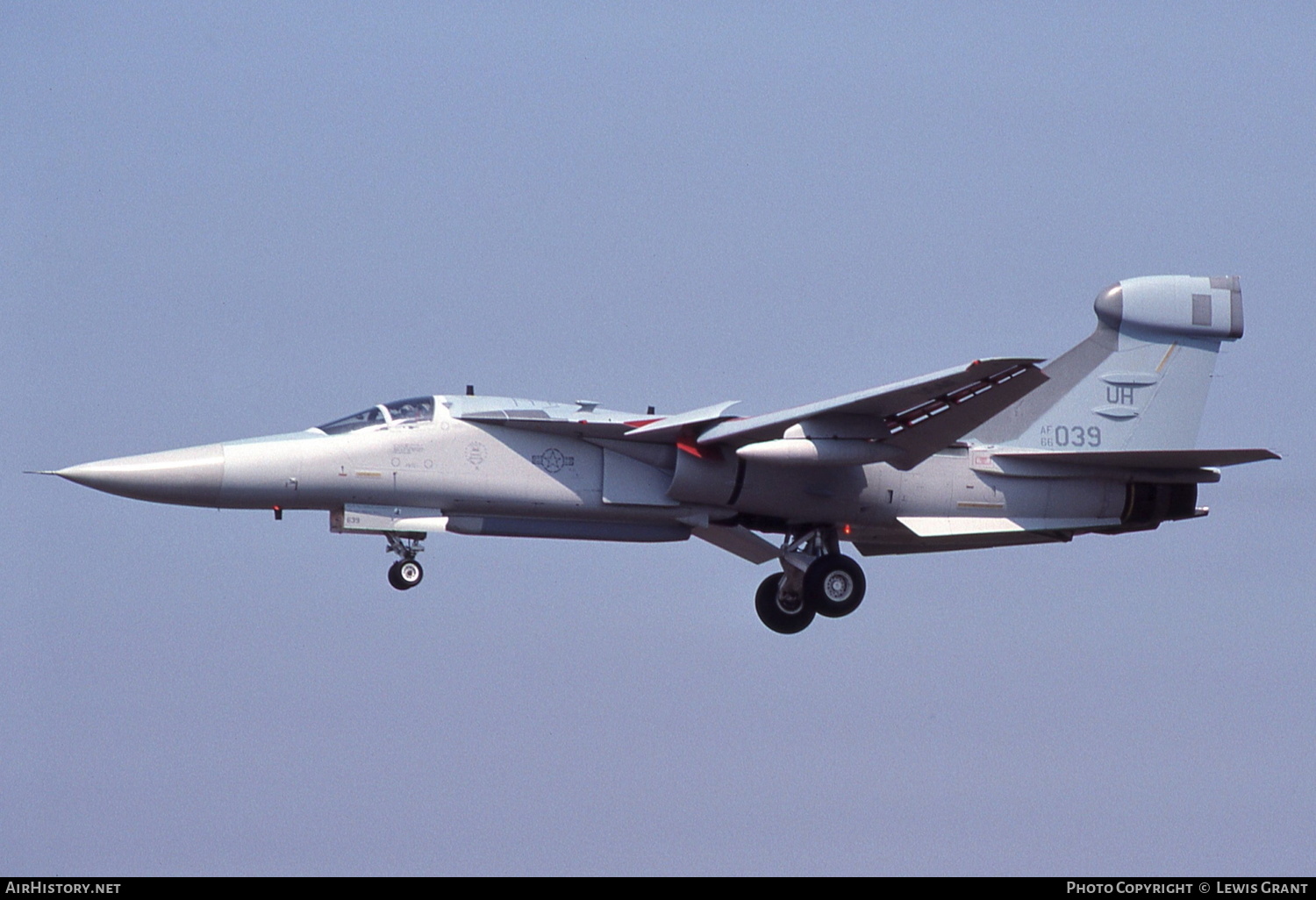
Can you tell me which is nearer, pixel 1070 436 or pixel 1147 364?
pixel 1070 436

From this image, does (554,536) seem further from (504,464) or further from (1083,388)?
(1083,388)

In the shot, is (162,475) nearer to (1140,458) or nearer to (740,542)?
(740,542)

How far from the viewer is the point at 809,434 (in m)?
21.6

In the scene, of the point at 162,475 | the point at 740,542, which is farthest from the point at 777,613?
the point at 162,475

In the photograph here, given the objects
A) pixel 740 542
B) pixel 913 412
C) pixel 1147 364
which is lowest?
pixel 740 542

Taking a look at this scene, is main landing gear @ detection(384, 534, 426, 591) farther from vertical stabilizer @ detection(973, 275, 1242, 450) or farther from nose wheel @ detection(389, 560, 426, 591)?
vertical stabilizer @ detection(973, 275, 1242, 450)

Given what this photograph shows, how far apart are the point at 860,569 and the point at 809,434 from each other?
2880mm

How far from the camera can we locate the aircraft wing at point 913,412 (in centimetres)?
2067

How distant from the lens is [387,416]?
73.1ft

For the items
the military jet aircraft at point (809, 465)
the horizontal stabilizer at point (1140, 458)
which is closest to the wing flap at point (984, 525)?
the military jet aircraft at point (809, 465)

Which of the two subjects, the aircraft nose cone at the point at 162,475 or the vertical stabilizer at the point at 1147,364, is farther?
the vertical stabilizer at the point at 1147,364

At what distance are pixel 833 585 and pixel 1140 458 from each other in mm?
4318

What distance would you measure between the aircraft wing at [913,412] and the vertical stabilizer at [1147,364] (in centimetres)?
327

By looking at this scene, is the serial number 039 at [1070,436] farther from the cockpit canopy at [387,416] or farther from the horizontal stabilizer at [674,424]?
the cockpit canopy at [387,416]
